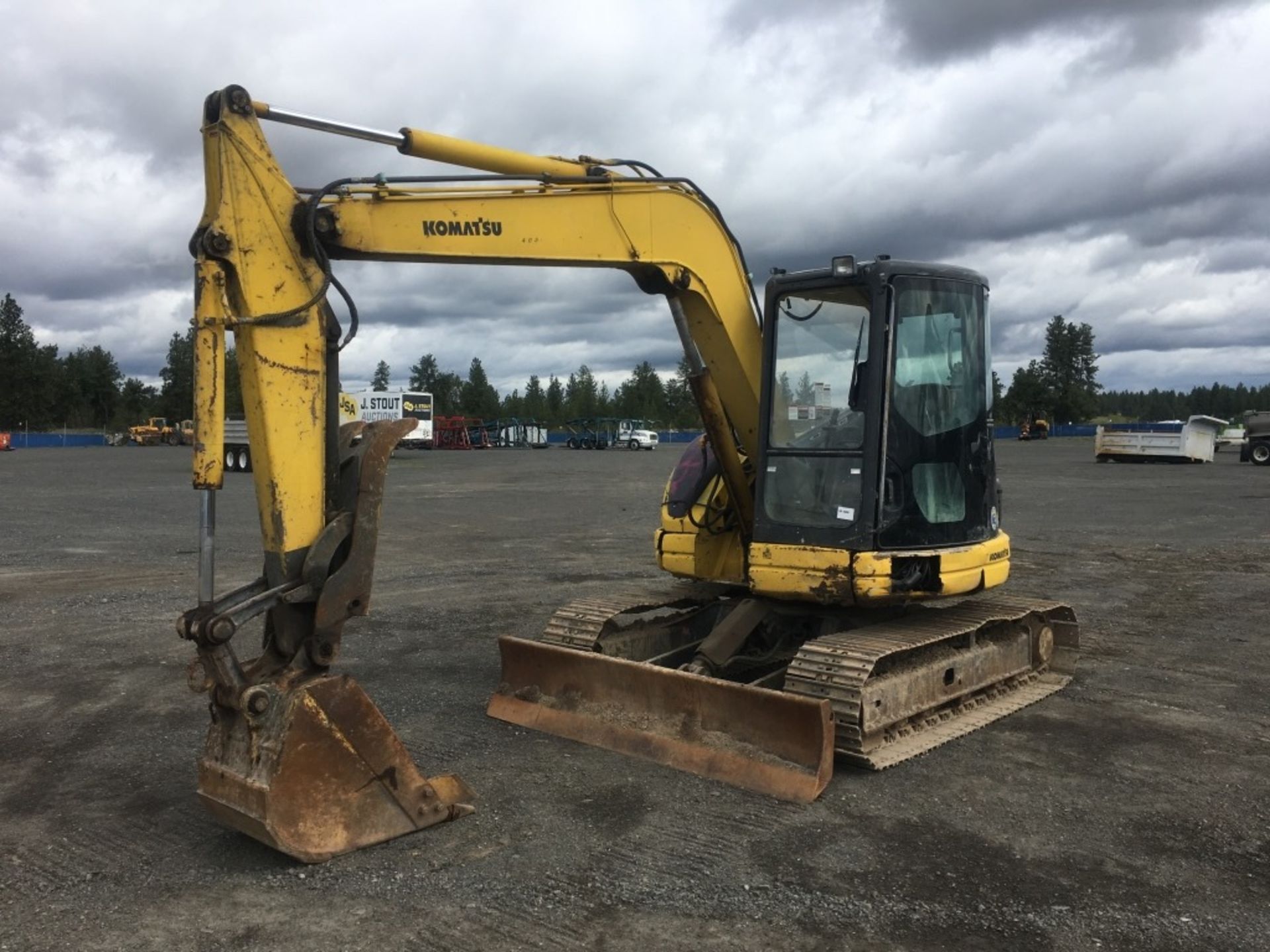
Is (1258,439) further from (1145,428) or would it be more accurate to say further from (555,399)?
(555,399)

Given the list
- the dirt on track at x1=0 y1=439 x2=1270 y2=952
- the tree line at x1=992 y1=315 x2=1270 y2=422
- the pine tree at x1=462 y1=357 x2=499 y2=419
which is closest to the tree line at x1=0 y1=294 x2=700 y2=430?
the pine tree at x1=462 y1=357 x2=499 y2=419

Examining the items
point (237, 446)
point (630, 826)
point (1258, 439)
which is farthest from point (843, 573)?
point (1258, 439)

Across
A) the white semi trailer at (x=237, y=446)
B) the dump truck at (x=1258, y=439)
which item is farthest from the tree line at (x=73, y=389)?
the dump truck at (x=1258, y=439)

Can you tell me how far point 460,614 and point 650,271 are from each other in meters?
5.08

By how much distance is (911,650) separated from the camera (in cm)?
635

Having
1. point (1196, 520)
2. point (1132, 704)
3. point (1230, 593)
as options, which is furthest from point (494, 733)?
point (1196, 520)

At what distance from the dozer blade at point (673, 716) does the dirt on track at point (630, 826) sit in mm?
136

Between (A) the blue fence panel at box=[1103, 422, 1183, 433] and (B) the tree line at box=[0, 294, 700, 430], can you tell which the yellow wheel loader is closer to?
(B) the tree line at box=[0, 294, 700, 430]

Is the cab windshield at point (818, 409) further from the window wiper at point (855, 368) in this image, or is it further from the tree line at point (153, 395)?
the tree line at point (153, 395)

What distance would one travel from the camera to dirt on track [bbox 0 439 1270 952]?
3941 millimetres

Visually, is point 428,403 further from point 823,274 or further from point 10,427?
point 10,427

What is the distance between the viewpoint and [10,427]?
10350cm

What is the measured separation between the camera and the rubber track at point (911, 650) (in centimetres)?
567

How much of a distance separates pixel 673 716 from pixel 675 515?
1.80 m
